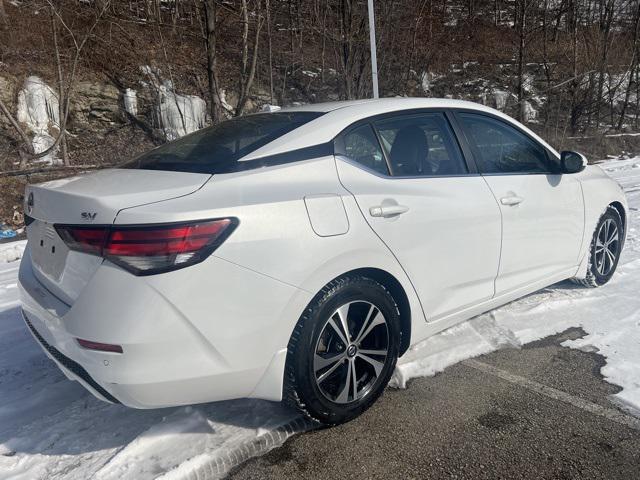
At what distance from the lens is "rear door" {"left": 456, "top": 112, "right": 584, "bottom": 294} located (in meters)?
3.27

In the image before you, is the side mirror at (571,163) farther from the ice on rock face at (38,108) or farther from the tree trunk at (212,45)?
the ice on rock face at (38,108)

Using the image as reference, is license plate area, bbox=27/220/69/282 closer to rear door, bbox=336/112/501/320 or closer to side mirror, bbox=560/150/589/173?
rear door, bbox=336/112/501/320

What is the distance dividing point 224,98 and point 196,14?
411 centimetres

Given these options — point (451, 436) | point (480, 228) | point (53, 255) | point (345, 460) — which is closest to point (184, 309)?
point (53, 255)

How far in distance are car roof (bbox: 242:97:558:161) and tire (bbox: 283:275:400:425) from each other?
0.69 meters

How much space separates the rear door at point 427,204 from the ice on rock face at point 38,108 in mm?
12879

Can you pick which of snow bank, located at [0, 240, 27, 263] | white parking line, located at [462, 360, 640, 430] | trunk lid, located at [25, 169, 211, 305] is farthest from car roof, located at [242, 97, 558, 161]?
snow bank, located at [0, 240, 27, 263]

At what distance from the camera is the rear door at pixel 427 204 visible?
8.52 feet

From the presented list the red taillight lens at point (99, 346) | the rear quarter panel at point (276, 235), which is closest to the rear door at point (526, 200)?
the rear quarter panel at point (276, 235)

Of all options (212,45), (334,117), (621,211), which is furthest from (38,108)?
(621,211)

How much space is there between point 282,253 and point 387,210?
68 cm

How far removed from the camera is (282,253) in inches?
85.0

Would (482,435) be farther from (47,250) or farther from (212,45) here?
(212,45)

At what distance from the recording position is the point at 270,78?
18438mm
